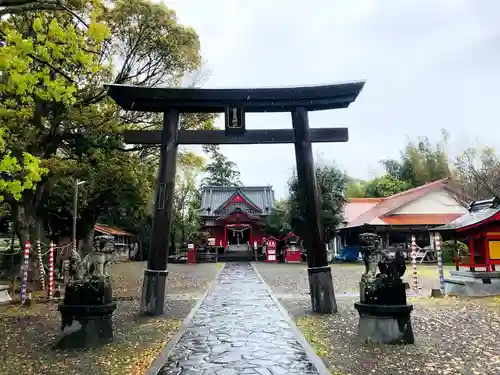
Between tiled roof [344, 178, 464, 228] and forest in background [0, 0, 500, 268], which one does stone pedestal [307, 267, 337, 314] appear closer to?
forest in background [0, 0, 500, 268]

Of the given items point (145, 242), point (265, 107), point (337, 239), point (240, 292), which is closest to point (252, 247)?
A: point (337, 239)

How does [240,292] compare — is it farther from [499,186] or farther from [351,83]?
[499,186]

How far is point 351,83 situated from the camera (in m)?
10.2

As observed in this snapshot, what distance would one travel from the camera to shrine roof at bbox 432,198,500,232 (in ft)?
45.8

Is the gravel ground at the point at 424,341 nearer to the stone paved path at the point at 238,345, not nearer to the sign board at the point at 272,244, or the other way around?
the stone paved path at the point at 238,345

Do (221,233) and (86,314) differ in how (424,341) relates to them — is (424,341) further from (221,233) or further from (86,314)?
(221,233)

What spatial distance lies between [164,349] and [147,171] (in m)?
13.1

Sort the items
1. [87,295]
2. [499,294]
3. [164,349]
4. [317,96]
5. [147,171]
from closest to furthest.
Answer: [164,349]
[87,295]
[317,96]
[499,294]
[147,171]

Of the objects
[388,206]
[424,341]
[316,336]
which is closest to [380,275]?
[424,341]

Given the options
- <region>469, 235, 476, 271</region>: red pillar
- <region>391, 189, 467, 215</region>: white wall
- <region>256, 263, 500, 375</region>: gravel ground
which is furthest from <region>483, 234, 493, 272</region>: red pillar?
<region>391, 189, 467, 215</region>: white wall

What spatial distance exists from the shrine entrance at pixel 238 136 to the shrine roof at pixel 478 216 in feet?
21.8

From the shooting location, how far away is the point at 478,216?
1470 centimetres

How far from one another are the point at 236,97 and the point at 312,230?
3.68 meters

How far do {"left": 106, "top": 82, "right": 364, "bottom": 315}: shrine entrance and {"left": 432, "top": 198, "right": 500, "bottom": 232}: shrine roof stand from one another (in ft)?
21.8
